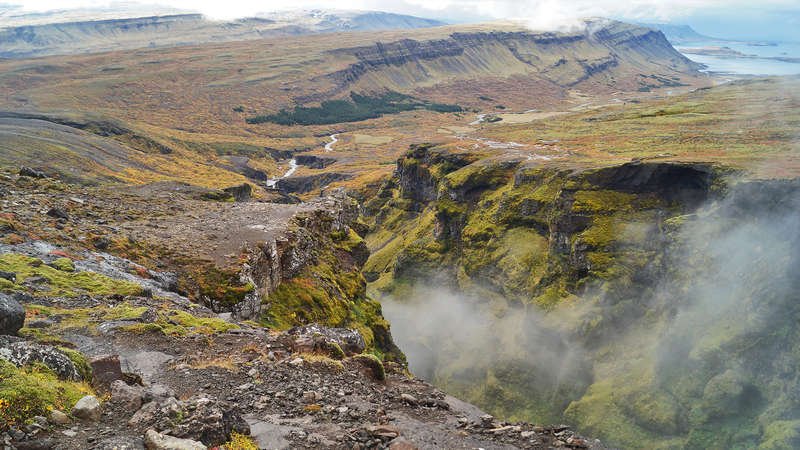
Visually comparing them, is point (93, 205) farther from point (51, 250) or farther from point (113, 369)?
point (113, 369)

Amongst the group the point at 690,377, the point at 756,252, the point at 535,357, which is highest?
the point at 756,252

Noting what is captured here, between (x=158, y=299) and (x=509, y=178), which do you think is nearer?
(x=158, y=299)

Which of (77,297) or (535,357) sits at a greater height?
(77,297)

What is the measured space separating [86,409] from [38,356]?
7.92ft

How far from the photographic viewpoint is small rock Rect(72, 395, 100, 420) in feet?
35.7

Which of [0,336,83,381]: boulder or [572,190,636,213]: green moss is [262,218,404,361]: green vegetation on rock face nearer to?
[0,336,83,381]: boulder

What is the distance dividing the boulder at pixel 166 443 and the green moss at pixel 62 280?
15.1 metres

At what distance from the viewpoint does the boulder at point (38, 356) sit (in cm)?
1182

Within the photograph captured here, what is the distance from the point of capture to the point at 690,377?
5581 centimetres

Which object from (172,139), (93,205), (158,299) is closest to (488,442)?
(158,299)

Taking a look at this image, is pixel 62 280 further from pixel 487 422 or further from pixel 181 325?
pixel 487 422

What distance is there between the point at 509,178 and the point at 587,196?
25.7 metres

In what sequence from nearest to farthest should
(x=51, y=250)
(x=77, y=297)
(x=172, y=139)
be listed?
(x=77, y=297) → (x=51, y=250) → (x=172, y=139)

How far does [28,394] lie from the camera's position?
10.0 m
